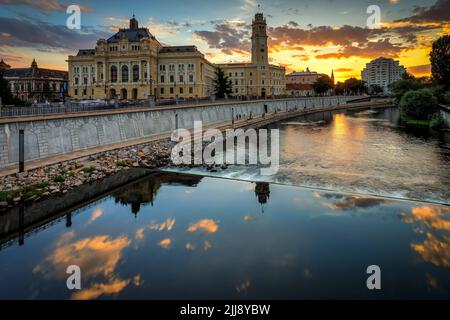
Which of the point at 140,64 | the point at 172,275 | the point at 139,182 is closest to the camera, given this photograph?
the point at 172,275

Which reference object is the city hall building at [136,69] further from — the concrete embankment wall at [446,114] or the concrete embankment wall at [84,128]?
the concrete embankment wall at [446,114]

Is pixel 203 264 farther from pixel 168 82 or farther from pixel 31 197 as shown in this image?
pixel 168 82

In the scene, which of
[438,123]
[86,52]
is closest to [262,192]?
[438,123]

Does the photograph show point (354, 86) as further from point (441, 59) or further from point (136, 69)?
point (136, 69)

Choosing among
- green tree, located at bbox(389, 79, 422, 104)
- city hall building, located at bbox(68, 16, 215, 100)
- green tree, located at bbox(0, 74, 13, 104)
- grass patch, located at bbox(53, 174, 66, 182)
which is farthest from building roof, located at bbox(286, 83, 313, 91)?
grass patch, located at bbox(53, 174, 66, 182)

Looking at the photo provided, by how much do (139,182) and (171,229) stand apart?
9.34 m

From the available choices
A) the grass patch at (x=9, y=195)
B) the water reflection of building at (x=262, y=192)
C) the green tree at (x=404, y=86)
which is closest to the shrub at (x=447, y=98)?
the green tree at (x=404, y=86)

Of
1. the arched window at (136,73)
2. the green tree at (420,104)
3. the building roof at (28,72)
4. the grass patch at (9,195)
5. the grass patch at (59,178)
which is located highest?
the building roof at (28,72)

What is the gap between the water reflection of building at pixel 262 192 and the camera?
2030 centimetres

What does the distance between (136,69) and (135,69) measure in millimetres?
252

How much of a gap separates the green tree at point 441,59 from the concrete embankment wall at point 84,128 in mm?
53004

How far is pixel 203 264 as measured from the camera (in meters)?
12.8

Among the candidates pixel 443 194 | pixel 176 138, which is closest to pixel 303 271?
pixel 443 194
